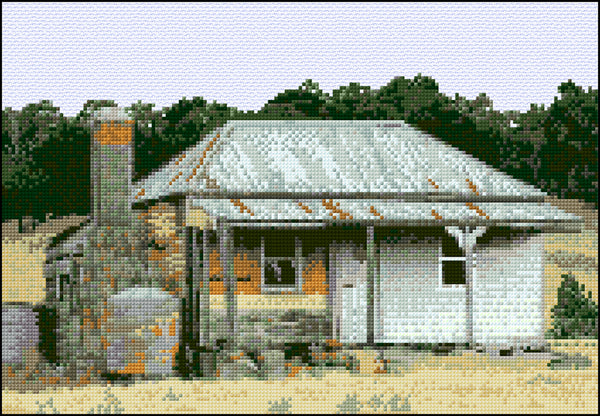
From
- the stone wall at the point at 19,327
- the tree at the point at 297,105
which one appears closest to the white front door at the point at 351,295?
the stone wall at the point at 19,327

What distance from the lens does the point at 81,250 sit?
57.8 ft

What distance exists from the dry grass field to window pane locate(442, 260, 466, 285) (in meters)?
1.57

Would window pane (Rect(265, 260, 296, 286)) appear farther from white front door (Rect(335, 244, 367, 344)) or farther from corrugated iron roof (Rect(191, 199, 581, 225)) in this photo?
corrugated iron roof (Rect(191, 199, 581, 225))

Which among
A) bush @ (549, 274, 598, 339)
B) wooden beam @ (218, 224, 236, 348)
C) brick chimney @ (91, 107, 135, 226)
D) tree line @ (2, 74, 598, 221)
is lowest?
bush @ (549, 274, 598, 339)

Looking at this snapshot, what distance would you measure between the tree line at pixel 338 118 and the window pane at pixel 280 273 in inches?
427

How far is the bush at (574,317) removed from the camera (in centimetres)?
2255

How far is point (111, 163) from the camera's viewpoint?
60.1 feet

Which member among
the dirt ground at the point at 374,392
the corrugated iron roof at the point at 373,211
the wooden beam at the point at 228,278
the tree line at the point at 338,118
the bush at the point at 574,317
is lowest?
the dirt ground at the point at 374,392

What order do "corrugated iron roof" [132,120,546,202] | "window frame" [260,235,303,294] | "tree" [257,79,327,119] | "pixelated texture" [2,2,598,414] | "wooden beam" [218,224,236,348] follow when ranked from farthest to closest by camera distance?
"tree" [257,79,327,119]
"window frame" [260,235,303,294]
"corrugated iron roof" [132,120,546,202]
"wooden beam" [218,224,236,348]
"pixelated texture" [2,2,598,414]

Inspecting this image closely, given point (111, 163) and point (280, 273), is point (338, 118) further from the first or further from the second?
point (111, 163)

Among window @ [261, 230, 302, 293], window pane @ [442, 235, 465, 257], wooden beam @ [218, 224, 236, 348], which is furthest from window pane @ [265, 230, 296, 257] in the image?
window pane @ [442, 235, 465, 257]

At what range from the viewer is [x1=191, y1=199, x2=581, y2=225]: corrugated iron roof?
19156mm

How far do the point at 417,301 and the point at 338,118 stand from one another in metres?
16.9

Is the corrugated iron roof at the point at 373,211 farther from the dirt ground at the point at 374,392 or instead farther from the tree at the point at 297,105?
the tree at the point at 297,105
